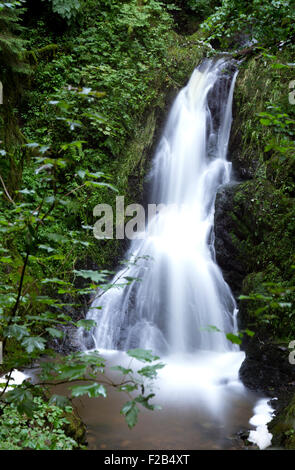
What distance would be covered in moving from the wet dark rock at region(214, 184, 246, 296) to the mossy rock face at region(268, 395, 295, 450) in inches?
122

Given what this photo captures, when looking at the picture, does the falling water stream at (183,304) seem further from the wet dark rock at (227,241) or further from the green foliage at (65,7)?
the green foliage at (65,7)

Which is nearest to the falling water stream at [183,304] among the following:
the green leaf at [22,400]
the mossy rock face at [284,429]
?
the mossy rock face at [284,429]

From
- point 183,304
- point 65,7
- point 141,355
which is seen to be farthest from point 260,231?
point 65,7

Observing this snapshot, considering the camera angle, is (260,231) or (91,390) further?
(260,231)

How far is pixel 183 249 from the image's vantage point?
7.81 m

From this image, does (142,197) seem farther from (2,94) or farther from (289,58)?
(289,58)

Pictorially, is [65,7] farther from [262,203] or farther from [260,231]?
[260,231]

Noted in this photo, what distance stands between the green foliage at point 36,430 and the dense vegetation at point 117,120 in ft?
0.07

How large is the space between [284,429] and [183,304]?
11.2 feet

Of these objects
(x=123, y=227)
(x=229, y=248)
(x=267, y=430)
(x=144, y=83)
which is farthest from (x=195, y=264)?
(x=144, y=83)

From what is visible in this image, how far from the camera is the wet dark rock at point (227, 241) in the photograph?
7059 mm

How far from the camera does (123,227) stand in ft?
27.3

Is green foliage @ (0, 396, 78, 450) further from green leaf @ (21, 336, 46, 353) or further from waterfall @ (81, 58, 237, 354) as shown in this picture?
waterfall @ (81, 58, 237, 354)

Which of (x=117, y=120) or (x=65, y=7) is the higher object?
(x=65, y=7)
